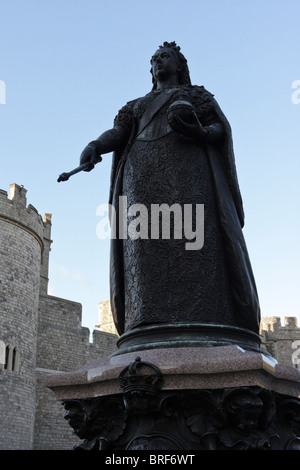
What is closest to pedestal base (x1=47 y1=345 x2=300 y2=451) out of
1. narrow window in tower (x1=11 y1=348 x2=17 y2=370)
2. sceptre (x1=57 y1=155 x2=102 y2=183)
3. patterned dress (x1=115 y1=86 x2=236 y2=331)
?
patterned dress (x1=115 y1=86 x2=236 y2=331)

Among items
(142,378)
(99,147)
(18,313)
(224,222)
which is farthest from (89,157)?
(18,313)

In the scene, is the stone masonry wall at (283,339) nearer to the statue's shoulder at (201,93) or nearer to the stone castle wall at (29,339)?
the stone castle wall at (29,339)

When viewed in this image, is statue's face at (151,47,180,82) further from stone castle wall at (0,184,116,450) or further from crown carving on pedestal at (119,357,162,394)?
stone castle wall at (0,184,116,450)

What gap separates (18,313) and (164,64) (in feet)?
52.6

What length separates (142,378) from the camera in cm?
266

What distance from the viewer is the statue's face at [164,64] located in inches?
153

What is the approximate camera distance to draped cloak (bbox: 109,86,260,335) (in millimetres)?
3213

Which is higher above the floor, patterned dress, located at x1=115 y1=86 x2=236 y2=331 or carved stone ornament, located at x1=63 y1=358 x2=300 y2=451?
patterned dress, located at x1=115 y1=86 x2=236 y2=331

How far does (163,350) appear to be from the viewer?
9.19 feet

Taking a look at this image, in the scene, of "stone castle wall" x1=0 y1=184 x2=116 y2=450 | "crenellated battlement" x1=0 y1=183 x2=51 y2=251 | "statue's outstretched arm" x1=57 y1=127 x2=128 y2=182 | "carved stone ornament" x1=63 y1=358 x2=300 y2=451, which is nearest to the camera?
"carved stone ornament" x1=63 y1=358 x2=300 y2=451

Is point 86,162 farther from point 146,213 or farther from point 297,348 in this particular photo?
point 297,348

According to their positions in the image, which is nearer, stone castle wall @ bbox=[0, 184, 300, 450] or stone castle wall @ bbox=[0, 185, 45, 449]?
stone castle wall @ bbox=[0, 185, 45, 449]
